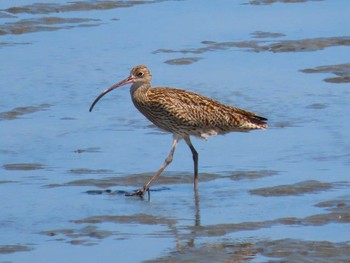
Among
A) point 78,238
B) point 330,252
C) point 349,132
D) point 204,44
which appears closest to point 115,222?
point 78,238

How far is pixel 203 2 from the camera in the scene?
22328mm

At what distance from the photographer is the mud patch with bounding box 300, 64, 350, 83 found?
1709 cm

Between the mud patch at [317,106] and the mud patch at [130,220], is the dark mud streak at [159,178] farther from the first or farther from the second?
the mud patch at [317,106]

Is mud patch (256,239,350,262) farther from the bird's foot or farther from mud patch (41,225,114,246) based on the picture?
the bird's foot

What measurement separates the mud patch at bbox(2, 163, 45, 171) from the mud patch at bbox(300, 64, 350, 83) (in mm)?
4753

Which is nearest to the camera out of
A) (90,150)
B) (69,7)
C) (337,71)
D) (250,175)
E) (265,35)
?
(250,175)

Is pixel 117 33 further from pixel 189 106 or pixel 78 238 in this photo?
pixel 78 238

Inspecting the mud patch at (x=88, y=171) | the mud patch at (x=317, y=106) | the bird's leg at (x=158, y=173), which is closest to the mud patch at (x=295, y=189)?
the bird's leg at (x=158, y=173)

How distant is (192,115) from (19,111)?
9.28 ft

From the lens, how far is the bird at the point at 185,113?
1347cm

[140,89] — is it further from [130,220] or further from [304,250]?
[304,250]

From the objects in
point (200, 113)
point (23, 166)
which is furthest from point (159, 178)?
point (23, 166)

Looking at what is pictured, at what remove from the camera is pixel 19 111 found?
15.7 meters

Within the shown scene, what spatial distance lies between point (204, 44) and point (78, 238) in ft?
27.9
